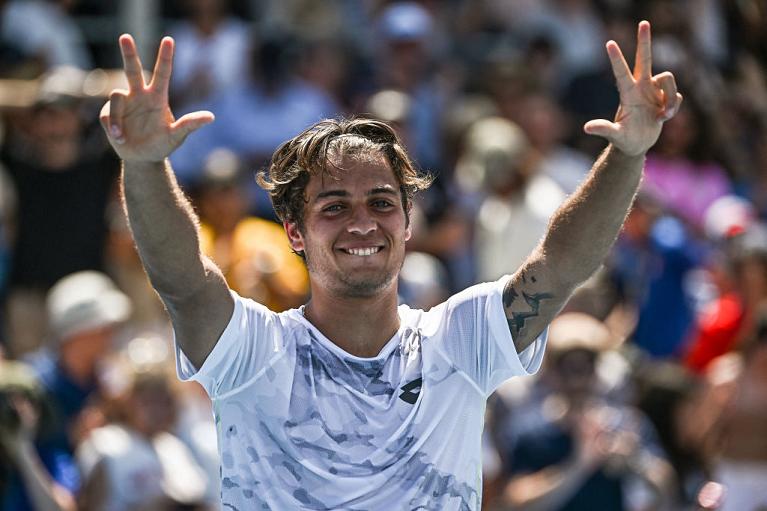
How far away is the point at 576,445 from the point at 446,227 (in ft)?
8.66

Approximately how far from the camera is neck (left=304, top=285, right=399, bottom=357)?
4.12 m

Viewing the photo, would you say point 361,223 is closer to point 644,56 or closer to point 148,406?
point 644,56

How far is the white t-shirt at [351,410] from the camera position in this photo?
3932mm

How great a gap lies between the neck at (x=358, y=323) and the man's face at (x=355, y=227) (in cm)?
4

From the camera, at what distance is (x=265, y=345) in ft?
13.2

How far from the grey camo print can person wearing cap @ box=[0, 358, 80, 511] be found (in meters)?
2.92

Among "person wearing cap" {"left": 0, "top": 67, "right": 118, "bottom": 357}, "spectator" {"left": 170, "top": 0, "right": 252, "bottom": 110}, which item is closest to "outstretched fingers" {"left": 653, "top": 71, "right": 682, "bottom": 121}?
"person wearing cap" {"left": 0, "top": 67, "right": 118, "bottom": 357}

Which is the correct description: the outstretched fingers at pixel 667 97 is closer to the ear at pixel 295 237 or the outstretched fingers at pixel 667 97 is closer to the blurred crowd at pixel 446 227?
the ear at pixel 295 237

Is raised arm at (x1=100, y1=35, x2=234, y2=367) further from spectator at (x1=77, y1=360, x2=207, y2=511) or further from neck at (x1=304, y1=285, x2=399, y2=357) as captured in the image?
spectator at (x1=77, y1=360, x2=207, y2=511)

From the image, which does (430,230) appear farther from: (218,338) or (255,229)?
(218,338)

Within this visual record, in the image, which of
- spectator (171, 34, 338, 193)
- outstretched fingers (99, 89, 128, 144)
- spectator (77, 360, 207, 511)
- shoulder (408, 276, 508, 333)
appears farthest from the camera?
spectator (171, 34, 338, 193)

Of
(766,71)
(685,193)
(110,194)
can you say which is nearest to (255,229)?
(110,194)

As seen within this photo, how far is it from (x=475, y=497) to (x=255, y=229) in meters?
5.01

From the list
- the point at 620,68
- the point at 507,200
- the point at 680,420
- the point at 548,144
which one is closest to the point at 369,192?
the point at 620,68
